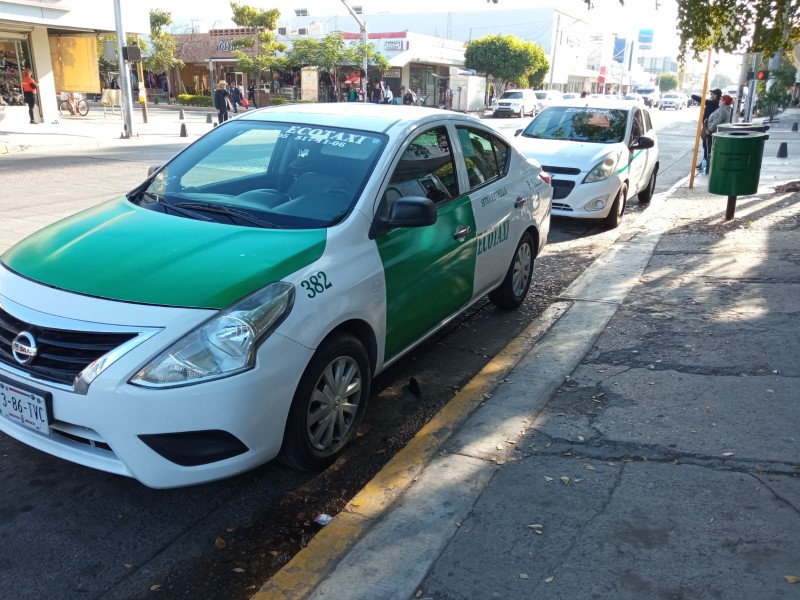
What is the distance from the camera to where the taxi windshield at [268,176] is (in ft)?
12.6

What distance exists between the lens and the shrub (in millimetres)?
44116

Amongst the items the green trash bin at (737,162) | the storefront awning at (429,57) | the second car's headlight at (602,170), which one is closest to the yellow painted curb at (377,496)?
the second car's headlight at (602,170)

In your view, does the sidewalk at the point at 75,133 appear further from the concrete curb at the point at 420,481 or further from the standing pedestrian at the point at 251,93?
the standing pedestrian at the point at 251,93

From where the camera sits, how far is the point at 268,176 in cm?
438

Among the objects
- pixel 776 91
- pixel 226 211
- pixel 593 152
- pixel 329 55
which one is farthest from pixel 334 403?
pixel 776 91

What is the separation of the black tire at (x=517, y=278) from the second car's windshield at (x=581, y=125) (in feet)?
15.7

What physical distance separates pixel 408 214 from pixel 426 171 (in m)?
0.82

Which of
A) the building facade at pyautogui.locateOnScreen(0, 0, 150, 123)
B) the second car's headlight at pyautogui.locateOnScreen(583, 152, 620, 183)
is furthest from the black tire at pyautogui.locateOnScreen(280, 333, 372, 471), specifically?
the building facade at pyautogui.locateOnScreen(0, 0, 150, 123)

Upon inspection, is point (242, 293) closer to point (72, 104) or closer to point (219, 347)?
point (219, 347)

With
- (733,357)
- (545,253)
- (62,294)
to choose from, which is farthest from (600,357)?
(545,253)

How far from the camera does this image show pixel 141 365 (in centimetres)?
278

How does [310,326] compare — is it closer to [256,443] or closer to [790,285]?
[256,443]

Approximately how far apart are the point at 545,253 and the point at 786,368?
440cm

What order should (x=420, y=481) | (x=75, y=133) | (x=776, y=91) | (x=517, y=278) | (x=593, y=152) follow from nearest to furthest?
(x=420, y=481), (x=517, y=278), (x=593, y=152), (x=75, y=133), (x=776, y=91)
